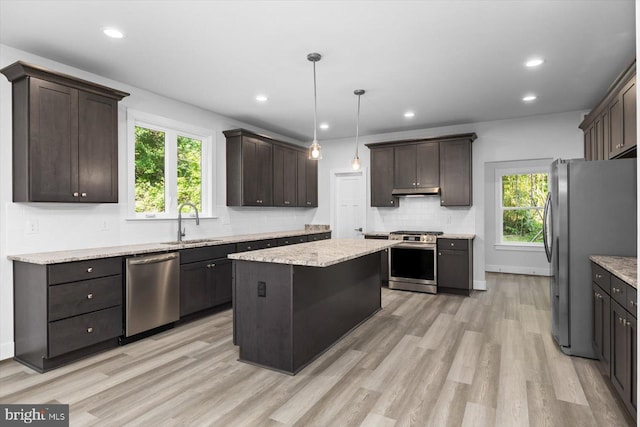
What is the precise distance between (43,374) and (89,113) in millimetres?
2217

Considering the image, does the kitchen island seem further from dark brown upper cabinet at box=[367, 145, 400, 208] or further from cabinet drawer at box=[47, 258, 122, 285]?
dark brown upper cabinet at box=[367, 145, 400, 208]

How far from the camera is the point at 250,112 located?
5.14m

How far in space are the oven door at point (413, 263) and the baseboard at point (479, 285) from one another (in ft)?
2.53

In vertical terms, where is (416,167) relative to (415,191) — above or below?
above

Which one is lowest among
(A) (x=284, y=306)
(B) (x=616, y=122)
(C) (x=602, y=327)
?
(C) (x=602, y=327)

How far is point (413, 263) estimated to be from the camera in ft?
18.2

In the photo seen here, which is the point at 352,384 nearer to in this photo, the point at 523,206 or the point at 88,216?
the point at 88,216

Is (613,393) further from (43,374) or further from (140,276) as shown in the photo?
(43,374)

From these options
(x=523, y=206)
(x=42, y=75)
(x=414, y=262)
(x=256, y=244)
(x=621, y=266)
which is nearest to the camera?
(x=621, y=266)

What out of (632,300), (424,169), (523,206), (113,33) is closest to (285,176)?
(424,169)

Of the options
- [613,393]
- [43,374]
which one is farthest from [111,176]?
[613,393]

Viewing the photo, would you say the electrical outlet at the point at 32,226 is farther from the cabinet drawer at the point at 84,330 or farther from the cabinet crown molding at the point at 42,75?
the cabinet crown molding at the point at 42,75

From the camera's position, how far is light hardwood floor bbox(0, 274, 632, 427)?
7.14 ft

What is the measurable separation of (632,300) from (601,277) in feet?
2.47
